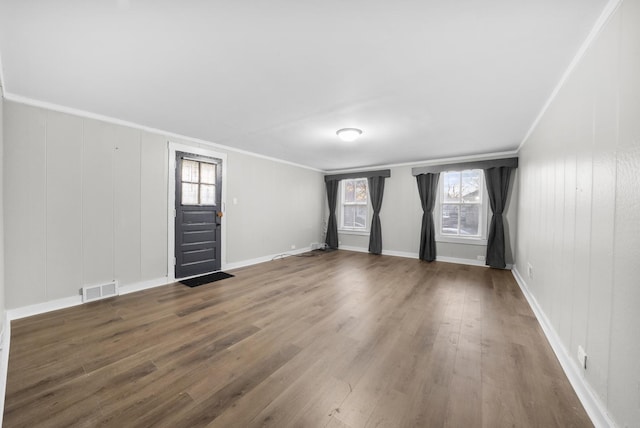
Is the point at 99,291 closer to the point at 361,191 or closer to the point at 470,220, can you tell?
the point at 361,191

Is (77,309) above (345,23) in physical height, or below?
below

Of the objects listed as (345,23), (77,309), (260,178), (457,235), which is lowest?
(77,309)

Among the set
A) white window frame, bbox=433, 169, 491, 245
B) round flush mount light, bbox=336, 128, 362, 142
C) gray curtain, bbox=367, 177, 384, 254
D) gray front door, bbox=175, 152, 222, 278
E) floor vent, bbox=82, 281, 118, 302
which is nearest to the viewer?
floor vent, bbox=82, 281, 118, 302

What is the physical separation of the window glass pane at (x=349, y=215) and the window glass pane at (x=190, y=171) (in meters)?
4.18

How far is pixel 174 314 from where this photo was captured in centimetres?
262

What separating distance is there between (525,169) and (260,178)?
4878mm

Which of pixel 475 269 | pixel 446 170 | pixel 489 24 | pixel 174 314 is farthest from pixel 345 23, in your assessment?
pixel 475 269

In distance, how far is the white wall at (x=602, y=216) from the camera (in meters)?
1.09

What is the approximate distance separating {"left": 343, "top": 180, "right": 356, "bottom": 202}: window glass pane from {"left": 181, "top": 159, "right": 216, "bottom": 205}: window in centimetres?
384

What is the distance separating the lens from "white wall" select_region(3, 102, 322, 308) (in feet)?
8.18

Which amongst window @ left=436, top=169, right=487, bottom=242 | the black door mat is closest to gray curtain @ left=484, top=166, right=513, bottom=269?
window @ left=436, top=169, right=487, bottom=242

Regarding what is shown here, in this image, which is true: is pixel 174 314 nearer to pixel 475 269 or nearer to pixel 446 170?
pixel 475 269

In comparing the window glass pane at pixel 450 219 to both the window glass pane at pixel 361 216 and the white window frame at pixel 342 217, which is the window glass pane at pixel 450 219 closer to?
the white window frame at pixel 342 217

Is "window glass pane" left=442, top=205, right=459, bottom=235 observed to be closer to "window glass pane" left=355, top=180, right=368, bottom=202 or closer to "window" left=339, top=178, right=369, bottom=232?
"window" left=339, top=178, right=369, bottom=232
